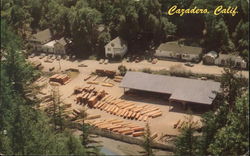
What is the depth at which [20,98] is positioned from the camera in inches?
1924

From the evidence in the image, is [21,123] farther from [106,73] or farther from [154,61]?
[154,61]

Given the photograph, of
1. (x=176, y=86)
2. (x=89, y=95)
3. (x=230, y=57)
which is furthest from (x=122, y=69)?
(x=230, y=57)

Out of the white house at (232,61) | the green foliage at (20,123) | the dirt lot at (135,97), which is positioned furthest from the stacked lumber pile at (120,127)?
the white house at (232,61)

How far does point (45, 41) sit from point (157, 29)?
784 inches

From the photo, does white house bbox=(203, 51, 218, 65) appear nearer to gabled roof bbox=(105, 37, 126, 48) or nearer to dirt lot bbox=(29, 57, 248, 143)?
dirt lot bbox=(29, 57, 248, 143)

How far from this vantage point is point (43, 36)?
73.9 meters

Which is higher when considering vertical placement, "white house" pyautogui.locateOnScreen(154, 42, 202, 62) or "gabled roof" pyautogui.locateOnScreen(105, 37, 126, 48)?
"gabled roof" pyautogui.locateOnScreen(105, 37, 126, 48)

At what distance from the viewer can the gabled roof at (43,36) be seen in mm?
72688

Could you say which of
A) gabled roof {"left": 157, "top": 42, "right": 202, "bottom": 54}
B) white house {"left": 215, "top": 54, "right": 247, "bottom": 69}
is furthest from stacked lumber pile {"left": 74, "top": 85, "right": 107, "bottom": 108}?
white house {"left": 215, "top": 54, "right": 247, "bottom": 69}

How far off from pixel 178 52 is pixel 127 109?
53.3 ft

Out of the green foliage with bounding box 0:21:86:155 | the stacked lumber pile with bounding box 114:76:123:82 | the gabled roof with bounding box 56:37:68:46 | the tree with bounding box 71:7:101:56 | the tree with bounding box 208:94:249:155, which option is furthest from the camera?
the gabled roof with bounding box 56:37:68:46

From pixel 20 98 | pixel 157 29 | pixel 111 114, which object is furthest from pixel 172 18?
pixel 20 98

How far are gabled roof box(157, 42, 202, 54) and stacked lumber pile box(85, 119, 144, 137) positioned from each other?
19248 mm

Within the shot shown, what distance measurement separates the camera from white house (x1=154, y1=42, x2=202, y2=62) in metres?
63.5
